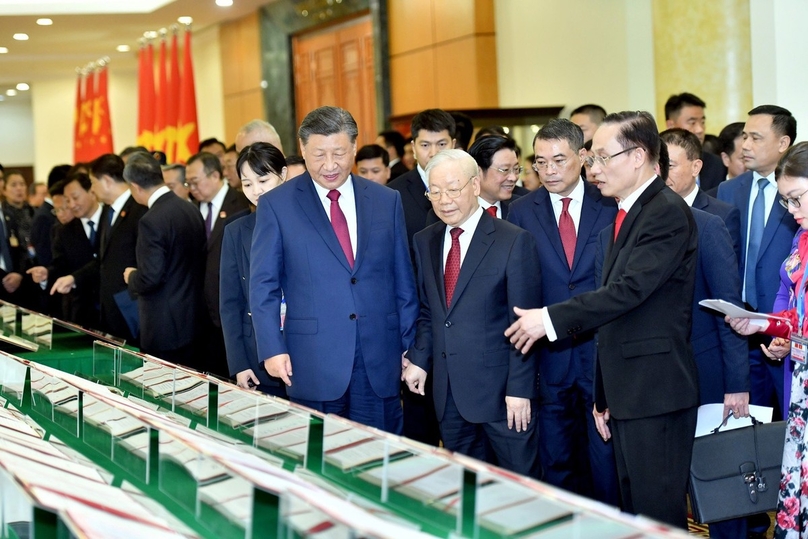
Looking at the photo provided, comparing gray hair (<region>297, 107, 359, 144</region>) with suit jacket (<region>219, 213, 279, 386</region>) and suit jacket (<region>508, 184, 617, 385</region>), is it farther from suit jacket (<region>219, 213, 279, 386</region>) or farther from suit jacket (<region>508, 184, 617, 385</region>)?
suit jacket (<region>508, 184, 617, 385</region>)

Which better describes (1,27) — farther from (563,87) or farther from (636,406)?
(636,406)

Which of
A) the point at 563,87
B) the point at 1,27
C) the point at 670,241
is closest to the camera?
the point at 670,241

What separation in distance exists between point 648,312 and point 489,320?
1.90ft

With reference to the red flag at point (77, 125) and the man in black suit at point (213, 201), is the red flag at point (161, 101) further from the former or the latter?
the man in black suit at point (213, 201)

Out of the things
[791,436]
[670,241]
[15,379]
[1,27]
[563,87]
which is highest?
[1,27]

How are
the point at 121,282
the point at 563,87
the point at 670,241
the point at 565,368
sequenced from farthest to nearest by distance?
the point at 563,87 < the point at 121,282 < the point at 565,368 < the point at 670,241

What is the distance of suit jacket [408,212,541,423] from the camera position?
327 cm

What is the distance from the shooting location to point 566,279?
3.79 metres

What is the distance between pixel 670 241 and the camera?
2.85 meters

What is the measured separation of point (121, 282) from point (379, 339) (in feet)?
9.31

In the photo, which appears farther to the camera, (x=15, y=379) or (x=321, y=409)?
(x=321, y=409)

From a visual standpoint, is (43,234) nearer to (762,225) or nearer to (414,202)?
(414,202)

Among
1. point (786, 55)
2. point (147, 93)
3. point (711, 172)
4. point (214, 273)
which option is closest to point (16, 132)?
point (147, 93)

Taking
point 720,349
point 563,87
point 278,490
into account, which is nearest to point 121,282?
point 720,349
